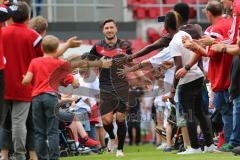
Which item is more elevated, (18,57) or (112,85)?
(18,57)

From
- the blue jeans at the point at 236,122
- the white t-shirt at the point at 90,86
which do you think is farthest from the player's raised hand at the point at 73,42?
the white t-shirt at the point at 90,86

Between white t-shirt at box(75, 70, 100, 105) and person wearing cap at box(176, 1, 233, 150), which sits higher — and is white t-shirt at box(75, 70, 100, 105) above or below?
below

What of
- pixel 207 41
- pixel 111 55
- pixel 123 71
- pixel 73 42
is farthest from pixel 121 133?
pixel 73 42

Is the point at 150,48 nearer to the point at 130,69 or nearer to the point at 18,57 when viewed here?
the point at 130,69

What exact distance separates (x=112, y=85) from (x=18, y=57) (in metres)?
2.87

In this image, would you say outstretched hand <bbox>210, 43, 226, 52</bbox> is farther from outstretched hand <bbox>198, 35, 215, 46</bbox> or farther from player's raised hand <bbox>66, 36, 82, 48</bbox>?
player's raised hand <bbox>66, 36, 82, 48</bbox>

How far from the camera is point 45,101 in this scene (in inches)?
502

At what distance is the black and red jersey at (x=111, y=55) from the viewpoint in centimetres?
1582

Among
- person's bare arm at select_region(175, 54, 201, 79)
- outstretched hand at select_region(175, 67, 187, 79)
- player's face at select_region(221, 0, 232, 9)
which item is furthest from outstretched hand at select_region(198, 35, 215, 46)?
player's face at select_region(221, 0, 232, 9)

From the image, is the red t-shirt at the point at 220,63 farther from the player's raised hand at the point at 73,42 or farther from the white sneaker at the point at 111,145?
the player's raised hand at the point at 73,42

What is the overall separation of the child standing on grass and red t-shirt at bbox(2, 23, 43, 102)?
0.49m

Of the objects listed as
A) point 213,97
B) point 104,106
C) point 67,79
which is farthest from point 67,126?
point 67,79

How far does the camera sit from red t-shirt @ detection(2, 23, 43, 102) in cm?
1334

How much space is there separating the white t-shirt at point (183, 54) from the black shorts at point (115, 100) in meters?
1.42
